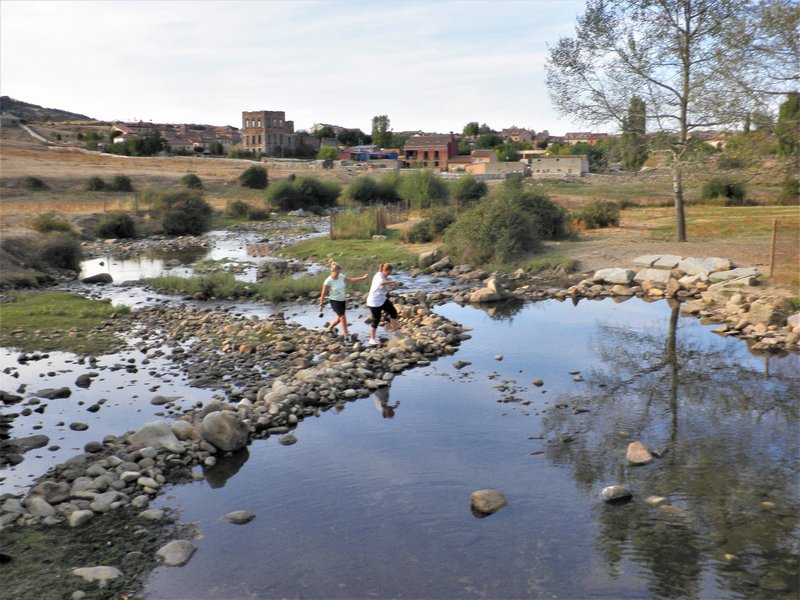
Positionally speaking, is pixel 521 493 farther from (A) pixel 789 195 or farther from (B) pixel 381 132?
(B) pixel 381 132

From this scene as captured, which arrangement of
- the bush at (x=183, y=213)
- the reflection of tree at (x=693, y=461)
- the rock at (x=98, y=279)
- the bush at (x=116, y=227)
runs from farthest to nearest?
the bush at (x=183, y=213) → the bush at (x=116, y=227) → the rock at (x=98, y=279) → the reflection of tree at (x=693, y=461)

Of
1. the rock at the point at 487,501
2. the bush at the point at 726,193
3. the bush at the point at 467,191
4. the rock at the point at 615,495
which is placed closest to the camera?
the rock at the point at 487,501

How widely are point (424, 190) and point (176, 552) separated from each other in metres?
35.4

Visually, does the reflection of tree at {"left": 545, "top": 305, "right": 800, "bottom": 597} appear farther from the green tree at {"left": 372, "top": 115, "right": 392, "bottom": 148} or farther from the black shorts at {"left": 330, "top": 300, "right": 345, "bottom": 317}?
the green tree at {"left": 372, "top": 115, "right": 392, "bottom": 148}

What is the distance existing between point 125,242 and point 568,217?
22.6 m

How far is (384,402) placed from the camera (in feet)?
37.8

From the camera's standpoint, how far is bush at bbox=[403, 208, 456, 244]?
30.3m

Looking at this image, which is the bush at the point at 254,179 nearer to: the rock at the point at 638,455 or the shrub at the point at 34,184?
the shrub at the point at 34,184

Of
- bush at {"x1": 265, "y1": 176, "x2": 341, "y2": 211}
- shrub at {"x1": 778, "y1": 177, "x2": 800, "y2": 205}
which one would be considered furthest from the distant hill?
shrub at {"x1": 778, "y1": 177, "x2": 800, "y2": 205}

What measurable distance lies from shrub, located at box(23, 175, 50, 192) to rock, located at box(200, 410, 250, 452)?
52.4m

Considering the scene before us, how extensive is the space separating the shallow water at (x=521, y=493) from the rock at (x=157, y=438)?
2.00 ft

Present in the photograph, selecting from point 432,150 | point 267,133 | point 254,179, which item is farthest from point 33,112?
point 254,179

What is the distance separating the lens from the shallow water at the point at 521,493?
6.51 meters

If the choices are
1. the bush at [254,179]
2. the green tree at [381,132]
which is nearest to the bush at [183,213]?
the bush at [254,179]
